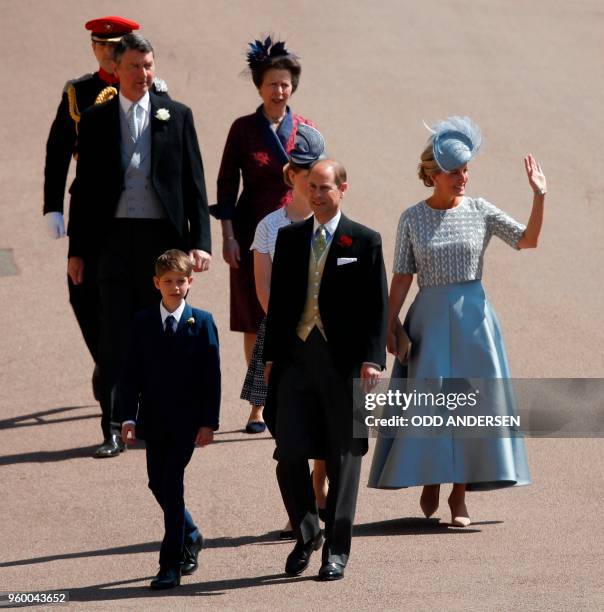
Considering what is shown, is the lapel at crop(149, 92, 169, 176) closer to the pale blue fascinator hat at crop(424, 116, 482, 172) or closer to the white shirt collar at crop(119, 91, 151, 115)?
the white shirt collar at crop(119, 91, 151, 115)

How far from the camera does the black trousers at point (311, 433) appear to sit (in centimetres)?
622

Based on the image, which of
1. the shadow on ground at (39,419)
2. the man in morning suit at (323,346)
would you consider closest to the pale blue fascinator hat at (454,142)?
the man in morning suit at (323,346)

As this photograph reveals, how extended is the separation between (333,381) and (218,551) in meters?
0.87

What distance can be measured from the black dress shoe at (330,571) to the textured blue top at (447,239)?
4.84ft

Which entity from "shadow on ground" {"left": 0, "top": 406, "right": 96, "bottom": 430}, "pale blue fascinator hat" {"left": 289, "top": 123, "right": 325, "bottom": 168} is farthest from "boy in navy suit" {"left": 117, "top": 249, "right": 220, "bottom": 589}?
"shadow on ground" {"left": 0, "top": 406, "right": 96, "bottom": 430}

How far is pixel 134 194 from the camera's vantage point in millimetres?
7875

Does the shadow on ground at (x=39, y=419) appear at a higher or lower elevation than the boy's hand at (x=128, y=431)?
higher

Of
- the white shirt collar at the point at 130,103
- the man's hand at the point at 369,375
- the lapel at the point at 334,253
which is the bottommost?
the man's hand at the point at 369,375

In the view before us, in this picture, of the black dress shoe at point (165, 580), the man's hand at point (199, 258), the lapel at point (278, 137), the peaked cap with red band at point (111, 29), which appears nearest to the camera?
the black dress shoe at point (165, 580)

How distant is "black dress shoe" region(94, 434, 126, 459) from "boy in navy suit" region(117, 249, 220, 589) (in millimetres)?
1806

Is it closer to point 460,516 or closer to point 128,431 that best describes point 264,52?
point 460,516

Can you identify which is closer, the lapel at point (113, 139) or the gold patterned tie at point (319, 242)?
the gold patterned tie at point (319, 242)

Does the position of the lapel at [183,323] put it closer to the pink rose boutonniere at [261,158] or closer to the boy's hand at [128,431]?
the boy's hand at [128,431]

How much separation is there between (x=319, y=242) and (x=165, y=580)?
4.34ft
